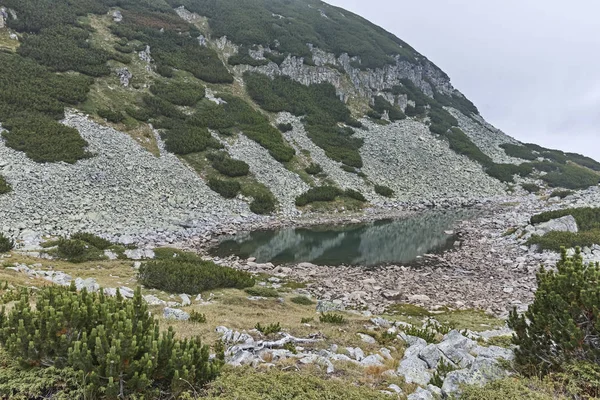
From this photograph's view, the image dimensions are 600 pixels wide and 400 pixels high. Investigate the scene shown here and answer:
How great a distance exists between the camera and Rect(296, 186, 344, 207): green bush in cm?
3984

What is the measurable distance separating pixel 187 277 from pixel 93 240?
31.0ft

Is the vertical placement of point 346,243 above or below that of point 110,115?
below

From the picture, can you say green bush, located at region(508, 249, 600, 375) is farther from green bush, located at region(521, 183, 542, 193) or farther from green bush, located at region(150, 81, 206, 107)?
green bush, located at region(521, 183, 542, 193)

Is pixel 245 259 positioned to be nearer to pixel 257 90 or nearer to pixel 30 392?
pixel 30 392

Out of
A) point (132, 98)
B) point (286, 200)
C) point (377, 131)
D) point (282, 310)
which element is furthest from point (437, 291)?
point (377, 131)

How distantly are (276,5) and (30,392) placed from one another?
324 ft

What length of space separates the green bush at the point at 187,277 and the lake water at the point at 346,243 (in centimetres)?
688

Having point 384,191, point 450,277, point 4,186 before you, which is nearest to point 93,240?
point 4,186

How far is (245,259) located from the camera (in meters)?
24.7

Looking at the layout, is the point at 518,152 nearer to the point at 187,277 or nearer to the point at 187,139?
the point at 187,139

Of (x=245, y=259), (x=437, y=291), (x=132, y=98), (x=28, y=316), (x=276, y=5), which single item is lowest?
(x=245, y=259)

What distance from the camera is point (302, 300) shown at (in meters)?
16.9

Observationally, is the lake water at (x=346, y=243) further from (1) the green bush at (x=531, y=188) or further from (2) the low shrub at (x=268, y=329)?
(1) the green bush at (x=531, y=188)

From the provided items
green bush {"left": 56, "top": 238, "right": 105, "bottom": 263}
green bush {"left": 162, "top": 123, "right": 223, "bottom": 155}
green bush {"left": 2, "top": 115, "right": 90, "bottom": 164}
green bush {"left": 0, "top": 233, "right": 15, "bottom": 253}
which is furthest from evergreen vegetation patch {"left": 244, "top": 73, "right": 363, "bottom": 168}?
green bush {"left": 0, "top": 233, "right": 15, "bottom": 253}
